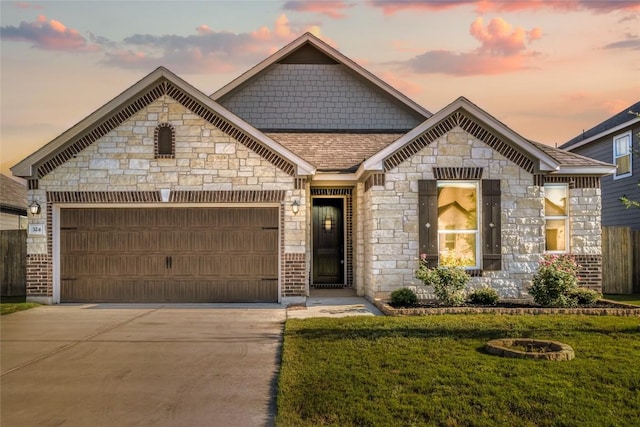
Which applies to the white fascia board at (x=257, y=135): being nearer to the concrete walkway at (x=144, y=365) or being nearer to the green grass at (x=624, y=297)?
the concrete walkway at (x=144, y=365)

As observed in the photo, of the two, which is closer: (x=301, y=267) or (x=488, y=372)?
(x=488, y=372)

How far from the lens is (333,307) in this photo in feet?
40.5

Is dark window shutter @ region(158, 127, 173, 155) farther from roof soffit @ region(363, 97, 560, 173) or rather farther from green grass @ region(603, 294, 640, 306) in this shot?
green grass @ region(603, 294, 640, 306)

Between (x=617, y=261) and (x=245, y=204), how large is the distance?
1073cm

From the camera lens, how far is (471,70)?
16141 mm

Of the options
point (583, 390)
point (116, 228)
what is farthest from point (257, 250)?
point (583, 390)

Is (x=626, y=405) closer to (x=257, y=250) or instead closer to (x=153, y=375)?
(x=153, y=375)

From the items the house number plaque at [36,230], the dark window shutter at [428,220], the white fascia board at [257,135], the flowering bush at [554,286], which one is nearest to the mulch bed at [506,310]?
the flowering bush at [554,286]

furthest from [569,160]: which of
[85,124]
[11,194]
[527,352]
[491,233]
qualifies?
[11,194]

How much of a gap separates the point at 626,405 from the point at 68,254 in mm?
12334

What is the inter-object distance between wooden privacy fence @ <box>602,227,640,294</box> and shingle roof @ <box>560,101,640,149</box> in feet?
19.7

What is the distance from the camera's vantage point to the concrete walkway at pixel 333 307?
37.3ft

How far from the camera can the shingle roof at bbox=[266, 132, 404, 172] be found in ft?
49.4

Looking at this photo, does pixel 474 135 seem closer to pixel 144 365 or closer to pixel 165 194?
pixel 165 194
